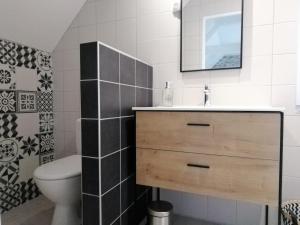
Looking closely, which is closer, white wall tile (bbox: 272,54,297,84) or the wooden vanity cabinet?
the wooden vanity cabinet

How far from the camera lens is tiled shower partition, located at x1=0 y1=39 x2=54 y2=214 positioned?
177cm

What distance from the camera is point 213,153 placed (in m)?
1.20

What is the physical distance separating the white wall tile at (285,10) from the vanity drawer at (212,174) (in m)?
0.97

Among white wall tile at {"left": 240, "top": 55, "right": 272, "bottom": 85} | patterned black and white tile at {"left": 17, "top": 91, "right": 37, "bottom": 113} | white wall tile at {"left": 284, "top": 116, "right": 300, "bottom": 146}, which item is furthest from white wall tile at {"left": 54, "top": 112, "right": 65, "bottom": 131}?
white wall tile at {"left": 284, "top": 116, "right": 300, "bottom": 146}

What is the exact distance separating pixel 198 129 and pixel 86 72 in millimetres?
685

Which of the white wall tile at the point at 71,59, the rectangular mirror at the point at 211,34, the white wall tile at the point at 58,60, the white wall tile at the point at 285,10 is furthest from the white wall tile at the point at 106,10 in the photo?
the white wall tile at the point at 285,10

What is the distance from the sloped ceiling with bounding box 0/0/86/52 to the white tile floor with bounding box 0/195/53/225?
141 centimetres

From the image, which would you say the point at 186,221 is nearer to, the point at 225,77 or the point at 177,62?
the point at 225,77

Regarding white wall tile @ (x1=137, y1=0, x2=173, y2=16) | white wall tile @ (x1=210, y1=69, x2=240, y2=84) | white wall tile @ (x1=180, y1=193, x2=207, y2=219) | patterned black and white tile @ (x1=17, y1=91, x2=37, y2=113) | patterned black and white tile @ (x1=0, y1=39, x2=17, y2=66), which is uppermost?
white wall tile @ (x1=137, y1=0, x2=173, y2=16)

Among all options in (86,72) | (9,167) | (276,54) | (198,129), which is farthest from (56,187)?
(276,54)

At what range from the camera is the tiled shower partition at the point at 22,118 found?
1766 mm

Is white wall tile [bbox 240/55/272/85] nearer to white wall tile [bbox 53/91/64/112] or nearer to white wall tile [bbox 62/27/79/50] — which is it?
white wall tile [bbox 62/27/79/50]

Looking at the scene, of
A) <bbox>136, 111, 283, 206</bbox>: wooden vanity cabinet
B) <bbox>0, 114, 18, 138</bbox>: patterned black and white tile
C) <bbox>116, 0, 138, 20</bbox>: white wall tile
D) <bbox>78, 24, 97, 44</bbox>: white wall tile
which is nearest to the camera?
<bbox>136, 111, 283, 206</bbox>: wooden vanity cabinet

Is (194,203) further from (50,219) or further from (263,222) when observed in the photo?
(50,219)
